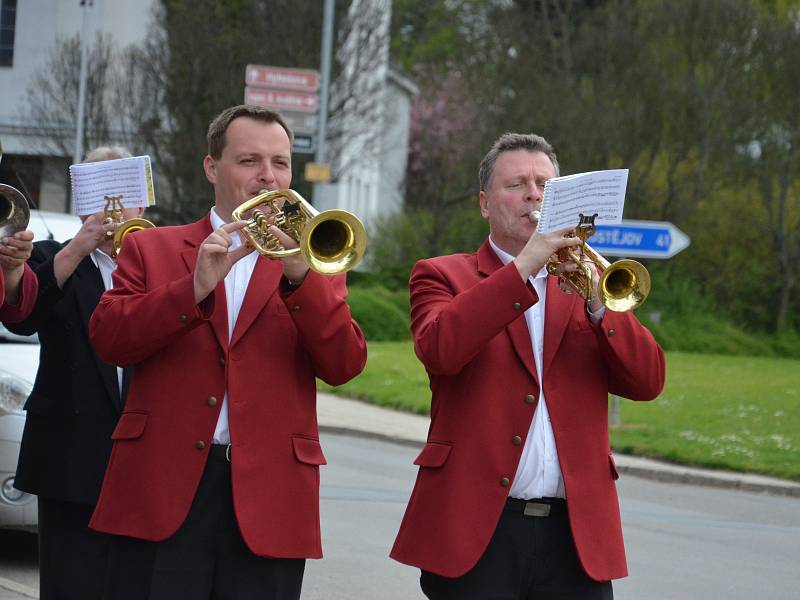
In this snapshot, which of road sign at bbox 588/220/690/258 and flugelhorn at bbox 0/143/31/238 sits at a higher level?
road sign at bbox 588/220/690/258

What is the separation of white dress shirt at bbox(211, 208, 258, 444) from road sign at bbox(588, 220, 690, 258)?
10.8m

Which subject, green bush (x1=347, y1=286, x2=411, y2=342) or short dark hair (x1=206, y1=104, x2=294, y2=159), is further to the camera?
green bush (x1=347, y1=286, x2=411, y2=342)

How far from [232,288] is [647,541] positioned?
6592mm

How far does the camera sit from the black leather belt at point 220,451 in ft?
13.1

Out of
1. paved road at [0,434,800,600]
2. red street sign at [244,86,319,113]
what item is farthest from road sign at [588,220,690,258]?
red street sign at [244,86,319,113]

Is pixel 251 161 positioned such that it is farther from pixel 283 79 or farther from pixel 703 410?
pixel 703 410

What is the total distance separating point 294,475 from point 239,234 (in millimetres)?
689

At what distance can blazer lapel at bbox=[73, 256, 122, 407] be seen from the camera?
5.16 m

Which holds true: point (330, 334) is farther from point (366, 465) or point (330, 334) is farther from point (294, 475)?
point (366, 465)

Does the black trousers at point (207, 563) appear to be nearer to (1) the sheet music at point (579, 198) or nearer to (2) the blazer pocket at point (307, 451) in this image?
(2) the blazer pocket at point (307, 451)

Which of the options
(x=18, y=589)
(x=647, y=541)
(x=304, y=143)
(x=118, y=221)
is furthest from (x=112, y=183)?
(x=304, y=143)

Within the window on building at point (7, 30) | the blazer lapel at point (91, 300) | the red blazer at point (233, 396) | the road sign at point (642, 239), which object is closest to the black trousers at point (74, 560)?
the blazer lapel at point (91, 300)

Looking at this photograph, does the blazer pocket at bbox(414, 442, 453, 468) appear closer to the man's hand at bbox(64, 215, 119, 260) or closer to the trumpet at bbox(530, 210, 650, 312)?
the trumpet at bbox(530, 210, 650, 312)

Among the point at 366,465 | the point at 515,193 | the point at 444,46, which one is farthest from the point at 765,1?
the point at 515,193
